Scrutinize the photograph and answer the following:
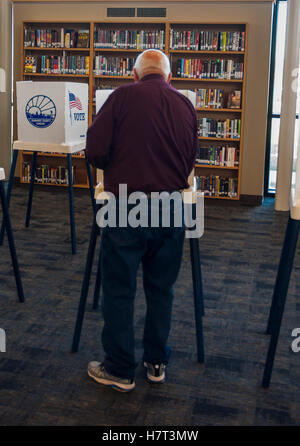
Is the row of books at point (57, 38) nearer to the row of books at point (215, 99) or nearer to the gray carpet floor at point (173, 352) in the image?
the row of books at point (215, 99)

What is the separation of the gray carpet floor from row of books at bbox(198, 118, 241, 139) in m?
2.22

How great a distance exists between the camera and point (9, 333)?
2.76 m

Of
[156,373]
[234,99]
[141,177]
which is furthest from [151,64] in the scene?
[234,99]

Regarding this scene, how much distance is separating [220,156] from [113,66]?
1.75 m

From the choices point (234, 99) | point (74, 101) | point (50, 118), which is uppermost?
point (234, 99)

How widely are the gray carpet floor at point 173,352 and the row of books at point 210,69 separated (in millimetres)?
2602

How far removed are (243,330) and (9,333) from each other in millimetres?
1245

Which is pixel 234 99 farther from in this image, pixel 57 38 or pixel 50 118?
pixel 50 118

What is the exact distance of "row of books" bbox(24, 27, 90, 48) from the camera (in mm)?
6637

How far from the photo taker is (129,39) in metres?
6.52

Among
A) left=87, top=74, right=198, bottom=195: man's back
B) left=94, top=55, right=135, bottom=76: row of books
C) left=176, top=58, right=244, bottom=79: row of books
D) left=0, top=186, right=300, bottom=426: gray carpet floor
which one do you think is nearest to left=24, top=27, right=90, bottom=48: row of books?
left=94, top=55, right=135, bottom=76: row of books
